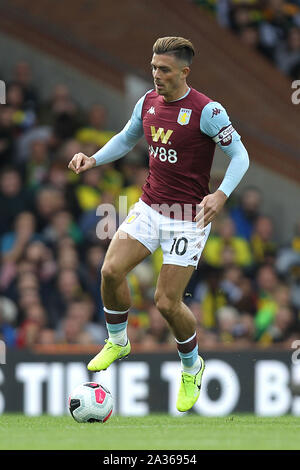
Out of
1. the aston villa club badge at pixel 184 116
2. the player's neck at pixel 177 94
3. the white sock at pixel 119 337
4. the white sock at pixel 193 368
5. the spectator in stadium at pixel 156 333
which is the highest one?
the player's neck at pixel 177 94

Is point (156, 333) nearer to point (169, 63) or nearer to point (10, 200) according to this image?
point (10, 200)

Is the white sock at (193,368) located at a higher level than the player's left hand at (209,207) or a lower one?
lower

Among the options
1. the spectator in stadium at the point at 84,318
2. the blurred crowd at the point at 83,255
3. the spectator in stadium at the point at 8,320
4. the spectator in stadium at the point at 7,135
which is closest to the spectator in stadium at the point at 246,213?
the blurred crowd at the point at 83,255

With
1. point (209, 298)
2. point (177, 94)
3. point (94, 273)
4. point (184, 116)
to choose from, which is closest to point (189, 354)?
point (184, 116)

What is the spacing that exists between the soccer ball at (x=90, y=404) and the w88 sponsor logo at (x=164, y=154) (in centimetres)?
156

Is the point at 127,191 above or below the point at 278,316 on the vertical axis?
above

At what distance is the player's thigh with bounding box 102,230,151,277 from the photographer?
24.0 ft

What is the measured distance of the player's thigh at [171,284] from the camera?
7.38 meters

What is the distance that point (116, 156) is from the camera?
782cm

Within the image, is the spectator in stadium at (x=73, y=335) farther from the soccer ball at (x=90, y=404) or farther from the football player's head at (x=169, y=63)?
the football player's head at (x=169, y=63)

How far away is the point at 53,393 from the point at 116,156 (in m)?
2.93

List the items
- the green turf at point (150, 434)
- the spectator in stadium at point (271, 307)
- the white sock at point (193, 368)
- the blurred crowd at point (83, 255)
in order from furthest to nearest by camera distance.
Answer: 1. the spectator in stadium at point (271, 307)
2. the blurred crowd at point (83, 255)
3. the white sock at point (193, 368)
4. the green turf at point (150, 434)

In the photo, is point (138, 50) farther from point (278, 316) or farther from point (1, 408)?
point (1, 408)

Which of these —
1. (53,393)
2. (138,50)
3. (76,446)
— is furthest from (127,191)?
(76,446)
